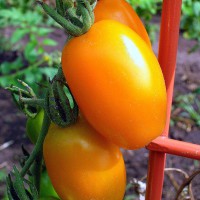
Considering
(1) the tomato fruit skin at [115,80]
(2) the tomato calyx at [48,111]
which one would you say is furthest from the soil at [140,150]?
(1) the tomato fruit skin at [115,80]

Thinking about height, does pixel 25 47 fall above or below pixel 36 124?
below

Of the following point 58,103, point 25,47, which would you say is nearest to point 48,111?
point 58,103

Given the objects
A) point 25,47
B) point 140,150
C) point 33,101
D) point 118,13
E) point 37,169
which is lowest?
point 140,150

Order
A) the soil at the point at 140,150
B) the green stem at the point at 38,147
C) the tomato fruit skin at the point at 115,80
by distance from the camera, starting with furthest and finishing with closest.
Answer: the soil at the point at 140,150
the green stem at the point at 38,147
the tomato fruit skin at the point at 115,80

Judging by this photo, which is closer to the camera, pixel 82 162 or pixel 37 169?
pixel 82 162

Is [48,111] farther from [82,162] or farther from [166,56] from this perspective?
[166,56]

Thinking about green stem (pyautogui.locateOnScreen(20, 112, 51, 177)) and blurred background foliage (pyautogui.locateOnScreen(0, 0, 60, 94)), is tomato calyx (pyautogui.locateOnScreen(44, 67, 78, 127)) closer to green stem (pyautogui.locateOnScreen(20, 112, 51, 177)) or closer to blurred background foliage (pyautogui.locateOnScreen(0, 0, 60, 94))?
green stem (pyautogui.locateOnScreen(20, 112, 51, 177))

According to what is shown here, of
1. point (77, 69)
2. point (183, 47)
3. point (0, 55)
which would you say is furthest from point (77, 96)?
point (183, 47)

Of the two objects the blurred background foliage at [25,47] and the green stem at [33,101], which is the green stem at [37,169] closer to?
the green stem at [33,101]
